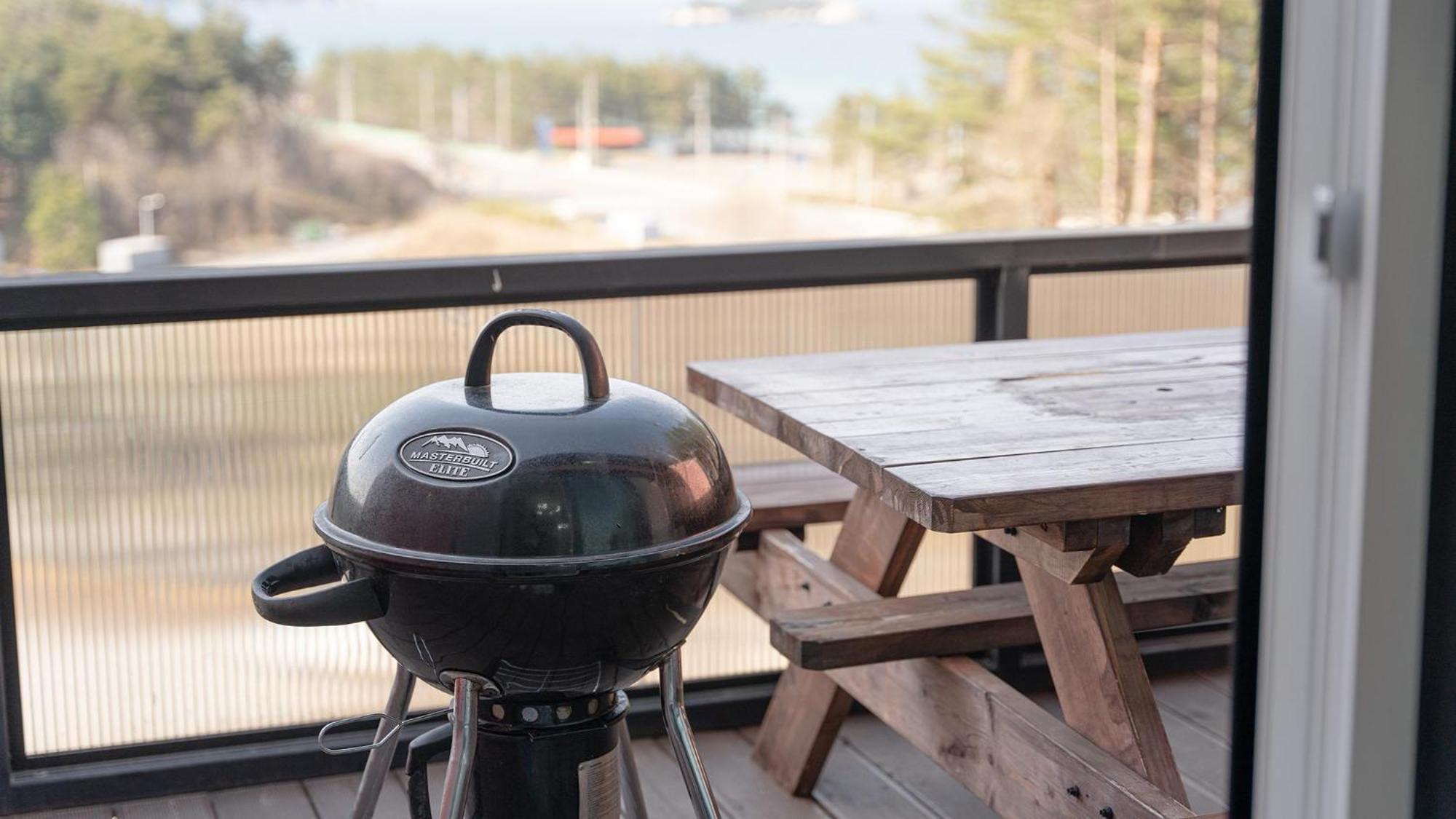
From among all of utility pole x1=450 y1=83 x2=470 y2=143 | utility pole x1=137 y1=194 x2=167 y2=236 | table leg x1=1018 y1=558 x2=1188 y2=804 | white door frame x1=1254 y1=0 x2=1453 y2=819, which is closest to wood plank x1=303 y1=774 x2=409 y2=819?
table leg x1=1018 y1=558 x2=1188 y2=804

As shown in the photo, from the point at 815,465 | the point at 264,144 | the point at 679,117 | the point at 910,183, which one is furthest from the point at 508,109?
the point at 815,465

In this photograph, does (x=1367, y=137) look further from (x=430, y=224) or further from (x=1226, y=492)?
(x=430, y=224)

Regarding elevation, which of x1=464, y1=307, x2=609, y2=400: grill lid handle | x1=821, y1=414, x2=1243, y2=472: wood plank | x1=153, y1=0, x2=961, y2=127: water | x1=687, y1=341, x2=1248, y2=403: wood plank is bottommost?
x1=821, y1=414, x2=1243, y2=472: wood plank

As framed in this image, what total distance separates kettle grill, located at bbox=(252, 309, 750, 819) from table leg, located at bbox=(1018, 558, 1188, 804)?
1.71ft

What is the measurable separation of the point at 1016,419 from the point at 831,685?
66 centimetres

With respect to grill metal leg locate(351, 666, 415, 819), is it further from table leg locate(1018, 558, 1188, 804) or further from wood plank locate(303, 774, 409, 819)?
table leg locate(1018, 558, 1188, 804)

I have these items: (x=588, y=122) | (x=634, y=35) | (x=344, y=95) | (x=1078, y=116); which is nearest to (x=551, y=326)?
(x=1078, y=116)

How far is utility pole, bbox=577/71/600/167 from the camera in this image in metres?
37.7

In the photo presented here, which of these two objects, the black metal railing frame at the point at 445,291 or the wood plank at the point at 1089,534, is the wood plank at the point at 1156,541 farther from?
the black metal railing frame at the point at 445,291

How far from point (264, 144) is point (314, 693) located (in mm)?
30782

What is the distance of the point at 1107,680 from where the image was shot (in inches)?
77.4

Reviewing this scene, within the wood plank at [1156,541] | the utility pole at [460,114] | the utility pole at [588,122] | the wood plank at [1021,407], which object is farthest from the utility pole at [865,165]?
the wood plank at [1156,541]

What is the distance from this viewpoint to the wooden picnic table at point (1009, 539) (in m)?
1.77

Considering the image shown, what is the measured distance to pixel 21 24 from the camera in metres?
30.0
